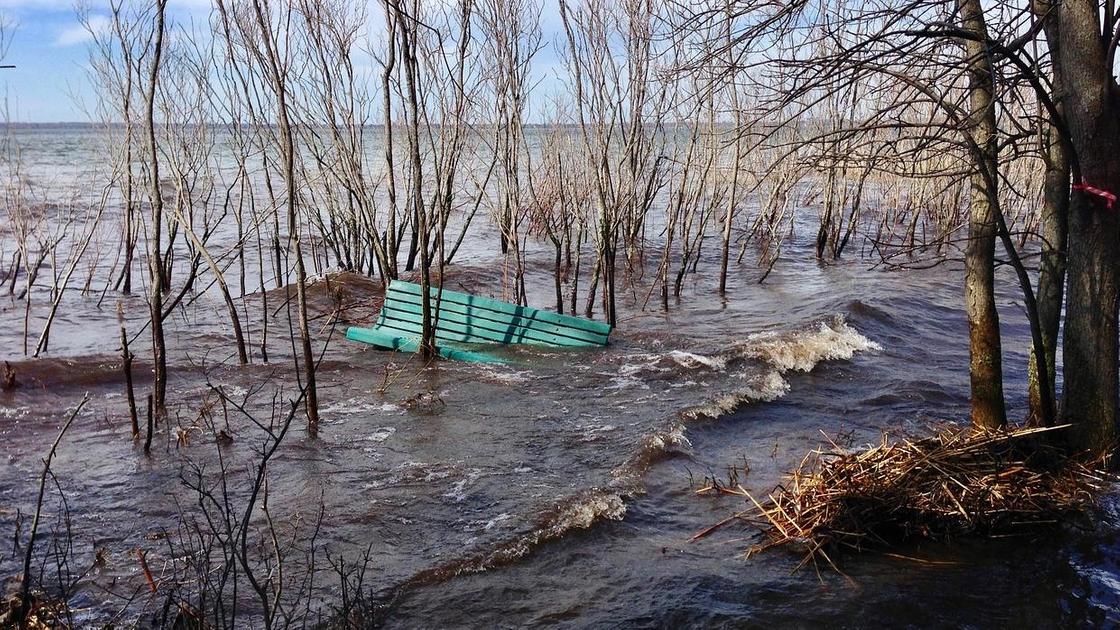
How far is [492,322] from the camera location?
9859mm

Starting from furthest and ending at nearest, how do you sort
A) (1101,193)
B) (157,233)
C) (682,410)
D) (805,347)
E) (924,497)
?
(805,347)
(682,410)
(157,233)
(924,497)
(1101,193)

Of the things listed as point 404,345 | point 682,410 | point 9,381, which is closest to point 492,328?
point 404,345

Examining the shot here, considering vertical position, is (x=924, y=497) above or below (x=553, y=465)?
above

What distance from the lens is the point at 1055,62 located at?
5023 millimetres

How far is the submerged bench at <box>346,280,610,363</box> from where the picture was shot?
9.83m

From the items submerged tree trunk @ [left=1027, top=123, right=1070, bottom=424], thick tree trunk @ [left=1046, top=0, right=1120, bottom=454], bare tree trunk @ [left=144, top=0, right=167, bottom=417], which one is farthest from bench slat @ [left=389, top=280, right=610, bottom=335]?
A: thick tree trunk @ [left=1046, top=0, right=1120, bottom=454]

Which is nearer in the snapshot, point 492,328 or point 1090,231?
point 1090,231

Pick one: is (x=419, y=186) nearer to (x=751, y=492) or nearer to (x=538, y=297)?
(x=751, y=492)

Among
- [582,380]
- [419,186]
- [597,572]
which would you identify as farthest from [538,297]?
[597,572]

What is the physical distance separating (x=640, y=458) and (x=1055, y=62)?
373 cm

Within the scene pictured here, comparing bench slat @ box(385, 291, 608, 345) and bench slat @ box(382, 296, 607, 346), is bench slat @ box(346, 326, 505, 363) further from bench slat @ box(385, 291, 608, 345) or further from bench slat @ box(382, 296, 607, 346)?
bench slat @ box(385, 291, 608, 345)

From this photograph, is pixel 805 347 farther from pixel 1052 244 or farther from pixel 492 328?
pixel 1052 244

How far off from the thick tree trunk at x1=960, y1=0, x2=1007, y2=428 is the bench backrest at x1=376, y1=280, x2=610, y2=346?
4.90 m

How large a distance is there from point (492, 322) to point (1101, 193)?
6387mm
